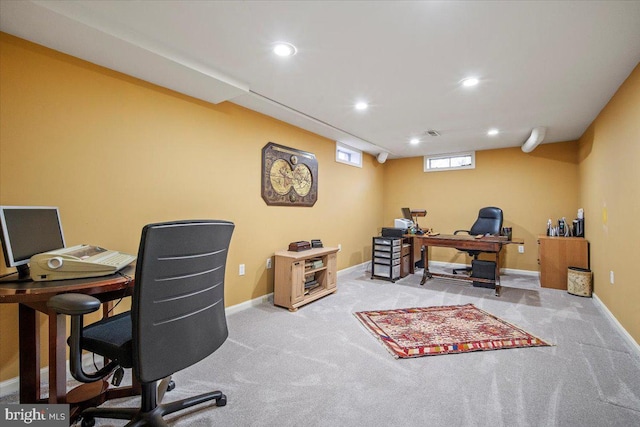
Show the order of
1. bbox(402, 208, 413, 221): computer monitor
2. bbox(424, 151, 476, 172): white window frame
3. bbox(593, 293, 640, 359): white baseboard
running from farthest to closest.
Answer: bbox(424, 151, 476, 172): white window frame, bbox(402, 208, 413, 221): computer monitor, bbox(593, 293, 640, 359): white baseboard

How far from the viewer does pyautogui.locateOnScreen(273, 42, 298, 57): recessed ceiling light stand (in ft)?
6.83

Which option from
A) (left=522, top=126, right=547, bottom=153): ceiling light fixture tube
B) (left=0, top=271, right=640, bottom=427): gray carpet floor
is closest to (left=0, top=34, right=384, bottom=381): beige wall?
(left=0, top=271, right=640, bottom=427): gray carpet floor

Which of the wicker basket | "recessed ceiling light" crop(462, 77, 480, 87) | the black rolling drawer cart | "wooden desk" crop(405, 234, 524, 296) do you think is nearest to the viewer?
"recessed ceiling light" crop(462, 77, 480, 87)

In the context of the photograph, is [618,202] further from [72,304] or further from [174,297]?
[72,304]

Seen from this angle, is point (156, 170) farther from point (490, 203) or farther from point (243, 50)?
point (490, 203)

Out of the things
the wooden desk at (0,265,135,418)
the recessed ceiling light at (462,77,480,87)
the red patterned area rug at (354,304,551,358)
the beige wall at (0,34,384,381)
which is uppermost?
the recessed ceiling light at (462,77,480,87)

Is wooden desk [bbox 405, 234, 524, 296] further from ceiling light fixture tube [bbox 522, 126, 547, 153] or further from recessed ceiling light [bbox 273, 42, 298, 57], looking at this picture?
recessed ceiling light [bbox 273, 42, 298, 57]

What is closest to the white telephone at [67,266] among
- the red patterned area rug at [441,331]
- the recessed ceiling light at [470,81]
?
the red patterned area rug at [441,331]

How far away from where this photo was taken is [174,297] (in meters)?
1.22

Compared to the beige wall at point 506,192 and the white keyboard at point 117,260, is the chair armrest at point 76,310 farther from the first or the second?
the beige wall at point 506,192

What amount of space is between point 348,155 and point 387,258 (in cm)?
204

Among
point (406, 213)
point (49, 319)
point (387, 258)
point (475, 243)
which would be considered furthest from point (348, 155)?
point (49, 319)

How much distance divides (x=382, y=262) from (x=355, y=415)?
319 cm

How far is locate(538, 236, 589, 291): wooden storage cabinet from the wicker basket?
0.61 ft
